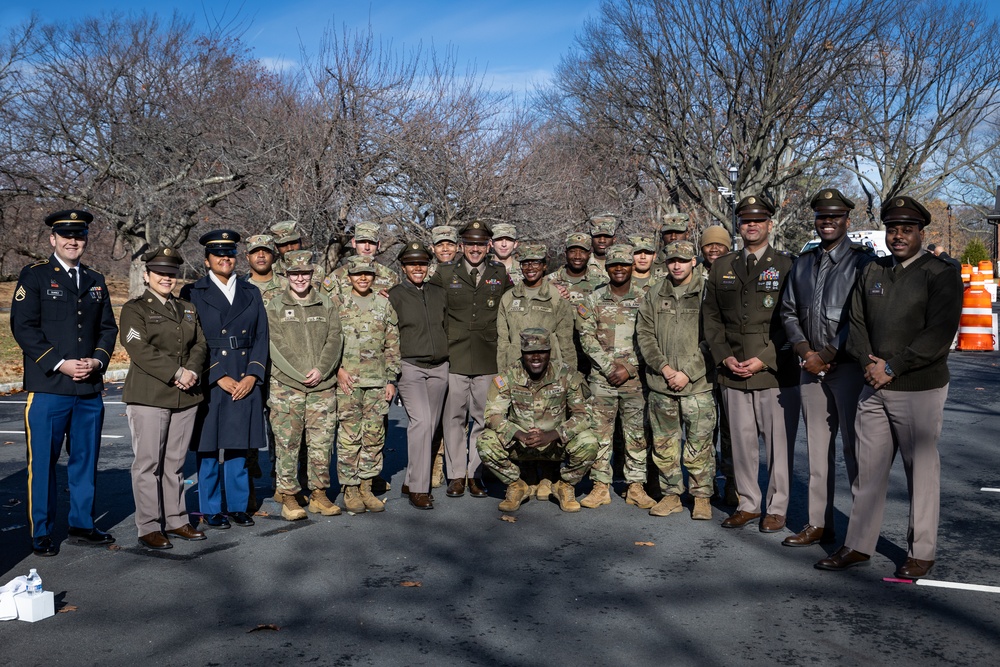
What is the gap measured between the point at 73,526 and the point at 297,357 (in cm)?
196

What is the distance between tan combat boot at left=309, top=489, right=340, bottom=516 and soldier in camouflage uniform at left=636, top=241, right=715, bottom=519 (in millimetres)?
2478

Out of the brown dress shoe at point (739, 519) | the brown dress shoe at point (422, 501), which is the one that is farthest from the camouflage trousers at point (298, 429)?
the brown dress shoe at point (739, 519)

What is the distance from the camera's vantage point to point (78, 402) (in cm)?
632

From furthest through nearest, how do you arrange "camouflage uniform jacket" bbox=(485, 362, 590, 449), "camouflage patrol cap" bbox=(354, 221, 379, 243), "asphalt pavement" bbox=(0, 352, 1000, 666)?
"camouflage patrol cap" bbox=(354, 221, 379, 243), "camouflage uniform jacket" bbox=(485, 362, 590, 449), "asphalt pavement" bbox=(0, 352, 1000, 666)

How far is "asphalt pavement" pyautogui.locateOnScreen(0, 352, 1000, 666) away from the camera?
175 inches

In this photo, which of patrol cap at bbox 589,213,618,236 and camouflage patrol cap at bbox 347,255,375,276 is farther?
patrol cap at bbox 589,213,618,236

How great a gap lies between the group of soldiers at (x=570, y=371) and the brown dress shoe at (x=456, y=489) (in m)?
0.01

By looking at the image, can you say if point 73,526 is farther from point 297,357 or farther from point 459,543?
point 459,543

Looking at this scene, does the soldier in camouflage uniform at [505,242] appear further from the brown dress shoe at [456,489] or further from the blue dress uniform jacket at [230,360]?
the blue dress uniform jacket at [230,360]

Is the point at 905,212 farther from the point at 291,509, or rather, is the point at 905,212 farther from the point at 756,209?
the point at 291,509

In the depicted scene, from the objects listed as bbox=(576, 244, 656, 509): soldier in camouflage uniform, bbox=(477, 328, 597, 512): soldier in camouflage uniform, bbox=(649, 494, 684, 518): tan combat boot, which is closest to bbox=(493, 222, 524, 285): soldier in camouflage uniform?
bbox=(576, 244, 656, 509): soldier in camouflage uniform

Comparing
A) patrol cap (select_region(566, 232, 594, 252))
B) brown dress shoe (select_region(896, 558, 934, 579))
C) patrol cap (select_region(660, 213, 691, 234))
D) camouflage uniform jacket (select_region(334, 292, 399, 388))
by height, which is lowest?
brown dress shoe (select_region(896, 558, 934, 579))

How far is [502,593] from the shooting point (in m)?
5.30

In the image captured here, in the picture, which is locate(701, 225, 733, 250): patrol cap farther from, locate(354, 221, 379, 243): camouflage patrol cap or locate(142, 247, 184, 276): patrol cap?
locate(142, 247, 184, 276): patrol cap
